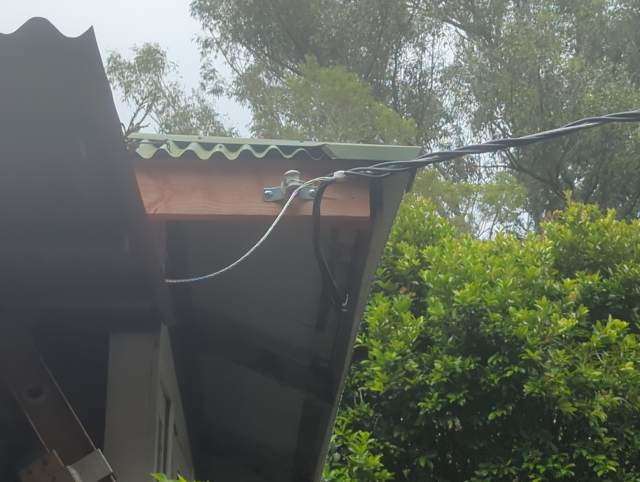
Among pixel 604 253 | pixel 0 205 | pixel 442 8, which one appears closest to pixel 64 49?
pixel 0 205

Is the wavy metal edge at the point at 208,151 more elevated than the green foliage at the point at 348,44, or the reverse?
the green foliage at the point at 348,44

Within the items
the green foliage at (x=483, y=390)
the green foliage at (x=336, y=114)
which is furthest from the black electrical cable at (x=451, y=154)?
A: the green foliage at (x=336, y=114)

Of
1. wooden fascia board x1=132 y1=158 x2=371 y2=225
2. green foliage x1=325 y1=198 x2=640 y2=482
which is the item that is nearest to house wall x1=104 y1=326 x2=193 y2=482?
wooden fascia board x1=132 y1=158 x2=371 y2=225

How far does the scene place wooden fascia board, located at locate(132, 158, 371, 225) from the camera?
1.95 metres

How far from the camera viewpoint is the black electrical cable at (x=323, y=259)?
1.90 metres

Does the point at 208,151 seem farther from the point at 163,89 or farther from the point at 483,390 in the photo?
the point at 163,89

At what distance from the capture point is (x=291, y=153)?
2057 millimetres

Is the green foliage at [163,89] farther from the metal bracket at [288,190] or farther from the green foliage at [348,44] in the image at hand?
the metal bracket at [288,190]

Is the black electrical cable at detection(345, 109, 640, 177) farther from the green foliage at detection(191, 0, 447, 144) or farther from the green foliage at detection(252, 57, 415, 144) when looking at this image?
the green foliage at detection(191, 0, 447, 144)

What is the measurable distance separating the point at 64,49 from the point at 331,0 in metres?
14.8

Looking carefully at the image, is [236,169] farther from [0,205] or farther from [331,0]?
[331,0]

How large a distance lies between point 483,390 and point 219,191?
3.69m

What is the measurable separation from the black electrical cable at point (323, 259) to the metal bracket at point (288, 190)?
33mm

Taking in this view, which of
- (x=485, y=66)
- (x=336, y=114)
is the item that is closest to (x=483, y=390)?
(x=336, y=114)
